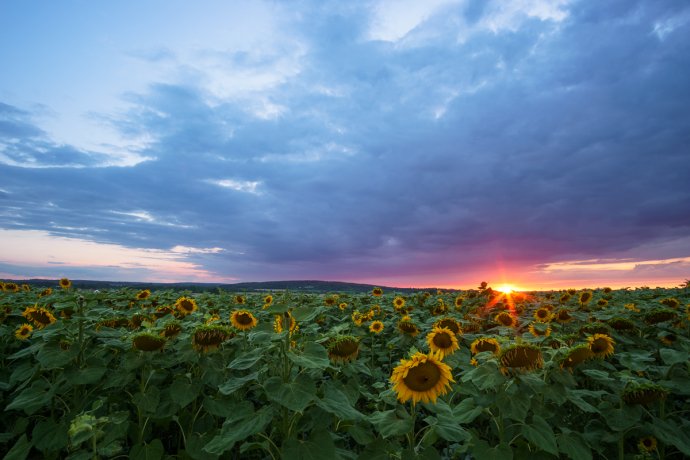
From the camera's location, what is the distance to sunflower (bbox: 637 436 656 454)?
4527 mm

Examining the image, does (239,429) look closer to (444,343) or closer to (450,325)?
(444,343)

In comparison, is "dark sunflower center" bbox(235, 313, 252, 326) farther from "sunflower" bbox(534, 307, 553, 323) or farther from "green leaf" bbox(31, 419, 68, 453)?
"sunflower" bbox(534, 307, 553, 323)

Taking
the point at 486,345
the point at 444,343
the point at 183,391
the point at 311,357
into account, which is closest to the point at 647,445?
the point at 486,345

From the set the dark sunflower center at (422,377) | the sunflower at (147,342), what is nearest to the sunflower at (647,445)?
the dark sunflower center at (422,377)

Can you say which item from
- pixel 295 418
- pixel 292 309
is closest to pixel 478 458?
pixel 295 418

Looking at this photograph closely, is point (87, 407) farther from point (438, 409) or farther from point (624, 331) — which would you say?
point (624, 331)

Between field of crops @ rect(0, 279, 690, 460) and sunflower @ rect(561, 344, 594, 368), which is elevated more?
sunflower @ rect(561, 344, 594, 368)

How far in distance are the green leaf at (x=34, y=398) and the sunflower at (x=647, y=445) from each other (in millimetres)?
7025

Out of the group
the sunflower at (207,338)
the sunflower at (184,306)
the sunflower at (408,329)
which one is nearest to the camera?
the sunflower at (207,338)

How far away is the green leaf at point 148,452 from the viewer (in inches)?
152

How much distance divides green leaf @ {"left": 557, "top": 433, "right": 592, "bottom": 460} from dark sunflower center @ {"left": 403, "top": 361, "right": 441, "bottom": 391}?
1.30 m

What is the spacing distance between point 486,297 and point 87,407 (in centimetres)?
1320

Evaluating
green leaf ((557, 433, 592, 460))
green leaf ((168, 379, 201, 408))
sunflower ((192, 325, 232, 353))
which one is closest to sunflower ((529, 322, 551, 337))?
green leaf ((557, 433, 592, 460))

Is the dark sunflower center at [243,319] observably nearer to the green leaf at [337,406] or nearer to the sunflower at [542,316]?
the green leaf at [337,406]
